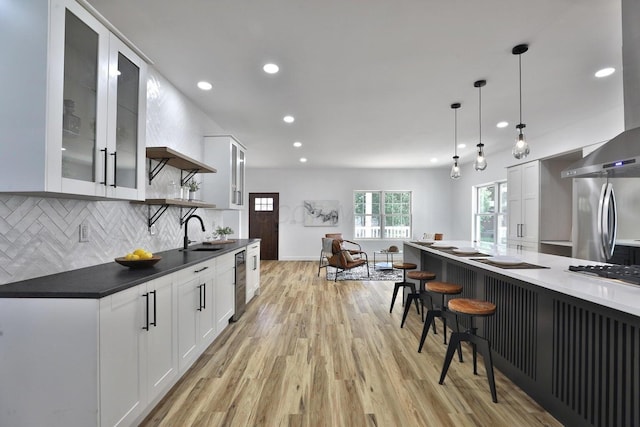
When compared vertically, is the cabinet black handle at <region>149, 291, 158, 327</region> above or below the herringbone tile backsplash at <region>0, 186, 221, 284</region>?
below

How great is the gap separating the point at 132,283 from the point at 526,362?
2621 mm

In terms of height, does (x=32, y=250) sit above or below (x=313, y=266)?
above

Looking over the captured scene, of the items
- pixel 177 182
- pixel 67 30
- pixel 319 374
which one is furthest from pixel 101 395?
pixel 177 182

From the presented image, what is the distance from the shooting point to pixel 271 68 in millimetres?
2848

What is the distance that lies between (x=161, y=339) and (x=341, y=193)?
7.18 m

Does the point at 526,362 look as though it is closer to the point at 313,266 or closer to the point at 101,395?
the point at 101,395

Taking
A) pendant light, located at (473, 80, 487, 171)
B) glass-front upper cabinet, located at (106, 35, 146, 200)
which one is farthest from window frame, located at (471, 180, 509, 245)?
glass-front upper cabinet, located at (106, 35, 146, 200)

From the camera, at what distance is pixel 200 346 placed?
8.30 ft

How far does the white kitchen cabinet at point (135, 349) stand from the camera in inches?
57.1

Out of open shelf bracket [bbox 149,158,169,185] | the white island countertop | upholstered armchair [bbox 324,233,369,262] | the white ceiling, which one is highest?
the white ceiling

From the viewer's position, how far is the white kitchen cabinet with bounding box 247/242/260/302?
410 centimetres

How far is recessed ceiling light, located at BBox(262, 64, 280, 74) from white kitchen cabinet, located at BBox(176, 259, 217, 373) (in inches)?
74.7

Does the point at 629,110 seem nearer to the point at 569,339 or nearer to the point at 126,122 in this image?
the point at 569,339

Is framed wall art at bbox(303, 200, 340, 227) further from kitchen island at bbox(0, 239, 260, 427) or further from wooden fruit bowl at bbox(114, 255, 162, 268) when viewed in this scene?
kitchen island at bbox(0, 239, 260, 427)
